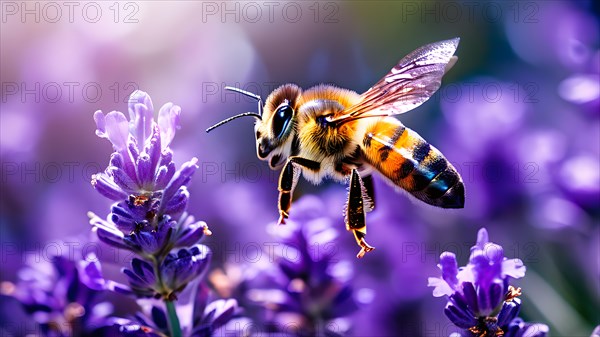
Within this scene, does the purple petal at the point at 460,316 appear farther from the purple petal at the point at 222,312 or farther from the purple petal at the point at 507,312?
the purple petal at the point at 222,312

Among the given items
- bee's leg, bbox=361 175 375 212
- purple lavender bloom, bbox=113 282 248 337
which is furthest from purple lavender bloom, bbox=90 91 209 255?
bee's leg, bbox=361 175 375 212

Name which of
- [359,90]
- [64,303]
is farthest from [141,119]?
[359,90]

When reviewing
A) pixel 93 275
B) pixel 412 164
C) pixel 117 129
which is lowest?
pixel 93 275

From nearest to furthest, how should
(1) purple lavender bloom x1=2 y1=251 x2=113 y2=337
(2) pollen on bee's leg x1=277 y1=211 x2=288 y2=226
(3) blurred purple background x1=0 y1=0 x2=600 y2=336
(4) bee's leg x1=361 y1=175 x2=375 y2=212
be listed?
(1) purple lavender bloom x1=2 y1=251 x2=113 y2=337, (2) pollen on bee's leg x1=277 y1=211 x2=288 y2=226, (4) bee's leg x1=361 y1=175 x2=375 y2=212, (3) blurred purple background x1=0 y1=0 x2=600 y2=336

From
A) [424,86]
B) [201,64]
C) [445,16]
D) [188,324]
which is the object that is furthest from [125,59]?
[188,324]

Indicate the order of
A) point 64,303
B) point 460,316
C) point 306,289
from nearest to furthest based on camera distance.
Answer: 1. point 460,316
2. point 64,303
3. point 306,289

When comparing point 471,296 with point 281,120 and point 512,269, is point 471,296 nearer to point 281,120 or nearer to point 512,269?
point 512,269

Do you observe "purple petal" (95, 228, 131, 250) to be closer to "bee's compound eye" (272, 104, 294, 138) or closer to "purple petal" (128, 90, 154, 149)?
"purple petal" (128, 90, 154, 149)
